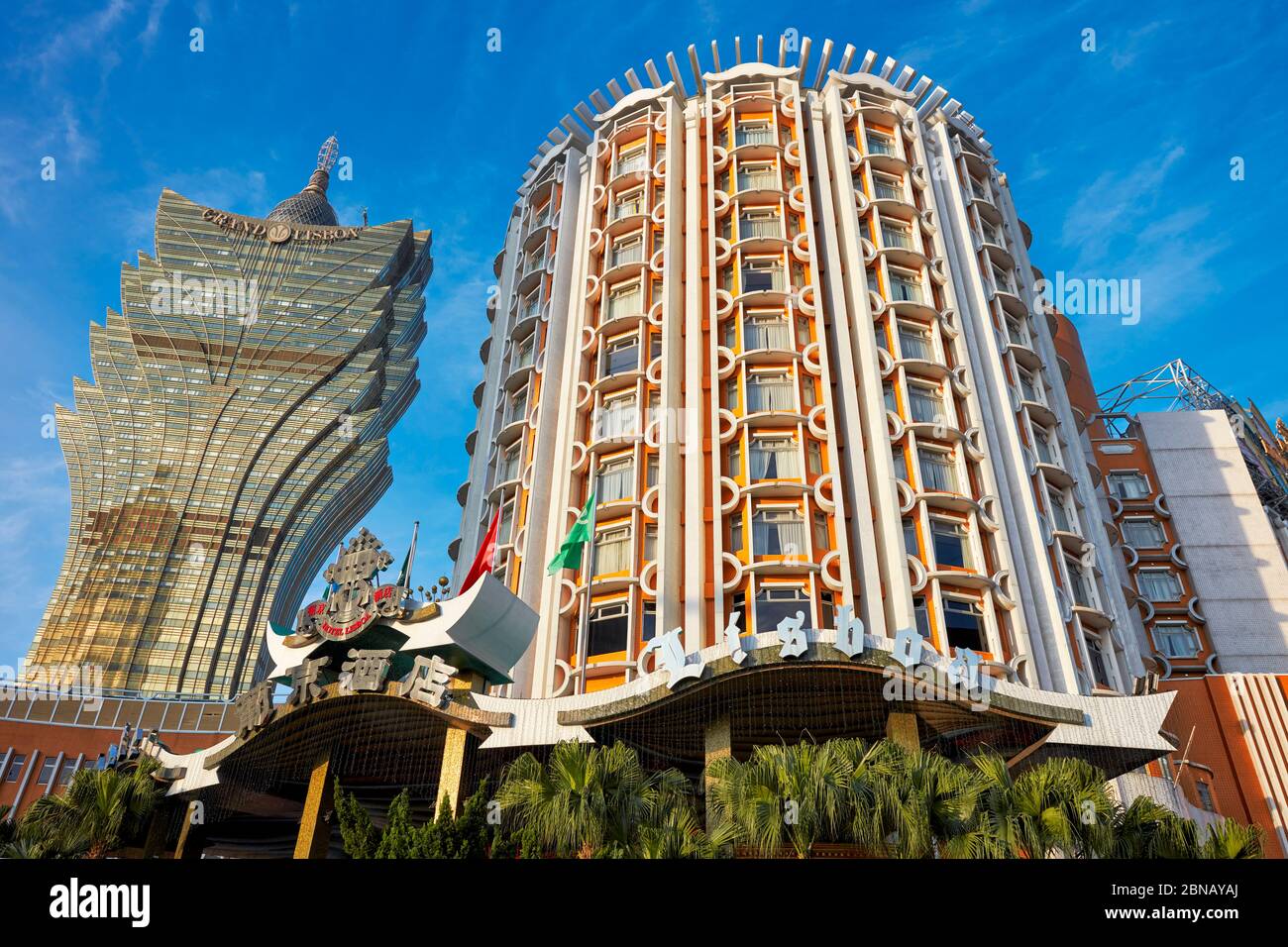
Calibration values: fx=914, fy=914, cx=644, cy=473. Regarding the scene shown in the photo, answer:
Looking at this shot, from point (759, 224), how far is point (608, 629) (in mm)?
23990

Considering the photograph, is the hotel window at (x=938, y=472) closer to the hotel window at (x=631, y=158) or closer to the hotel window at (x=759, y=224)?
the hotel window at (x=759, y=224)

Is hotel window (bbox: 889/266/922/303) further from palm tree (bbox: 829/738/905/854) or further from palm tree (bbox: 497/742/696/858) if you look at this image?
palm tree (bbox: 497/742/696/858)

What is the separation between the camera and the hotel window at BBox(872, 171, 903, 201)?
5025cm

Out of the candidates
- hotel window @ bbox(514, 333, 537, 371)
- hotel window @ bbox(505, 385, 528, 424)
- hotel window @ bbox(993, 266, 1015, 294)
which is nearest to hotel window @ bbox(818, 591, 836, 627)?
hotel window @ bbox(505, 385, 528, 424)

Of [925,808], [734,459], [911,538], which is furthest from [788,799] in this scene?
[734,459]

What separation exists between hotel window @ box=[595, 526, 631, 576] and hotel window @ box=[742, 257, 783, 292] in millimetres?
14646

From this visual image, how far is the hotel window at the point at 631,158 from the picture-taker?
53.1m

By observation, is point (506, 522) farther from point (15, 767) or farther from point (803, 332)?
point (15, 767)

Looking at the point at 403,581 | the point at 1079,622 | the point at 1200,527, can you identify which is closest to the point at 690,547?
the point at 403,581
